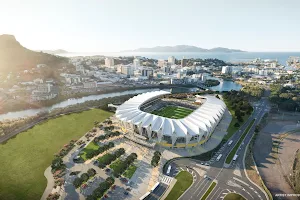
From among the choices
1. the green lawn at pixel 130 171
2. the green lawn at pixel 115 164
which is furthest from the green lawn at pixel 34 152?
the green lawn at pixel 130 171

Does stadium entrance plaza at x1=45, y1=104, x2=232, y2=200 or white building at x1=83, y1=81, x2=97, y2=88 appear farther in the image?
white building at x1=83, y1=81, x2=97, y2=88

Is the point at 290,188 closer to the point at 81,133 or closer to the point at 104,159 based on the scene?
the point at 104,159

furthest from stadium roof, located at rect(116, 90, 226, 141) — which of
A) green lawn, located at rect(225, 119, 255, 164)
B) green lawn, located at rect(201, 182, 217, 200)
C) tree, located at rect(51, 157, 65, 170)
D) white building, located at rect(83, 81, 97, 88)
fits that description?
white building, located at rect(83, 81, 97, 88)

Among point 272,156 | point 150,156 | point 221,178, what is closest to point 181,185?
point 221,178

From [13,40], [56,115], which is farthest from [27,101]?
[13,40]

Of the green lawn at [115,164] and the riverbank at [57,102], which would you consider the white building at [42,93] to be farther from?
the green lawn at [115,164]

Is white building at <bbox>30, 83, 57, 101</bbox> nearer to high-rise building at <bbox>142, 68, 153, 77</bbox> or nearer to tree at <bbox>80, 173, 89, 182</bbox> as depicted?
tree at <bbox>80, 173, 89, 182</bbox>
